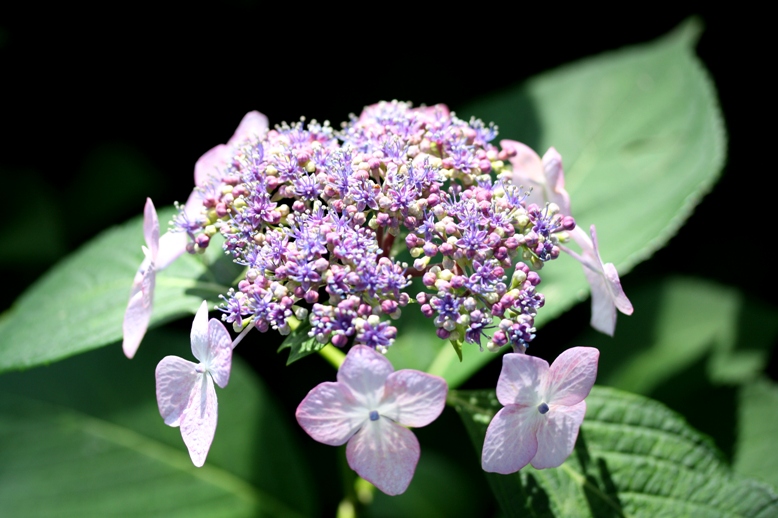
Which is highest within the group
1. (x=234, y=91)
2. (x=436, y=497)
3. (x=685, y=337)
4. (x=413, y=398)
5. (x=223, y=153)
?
(x=223, y=153)

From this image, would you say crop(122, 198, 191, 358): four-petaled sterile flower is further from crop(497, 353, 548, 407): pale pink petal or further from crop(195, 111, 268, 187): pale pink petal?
crop(497, 353, 548, 407): pale pink petal

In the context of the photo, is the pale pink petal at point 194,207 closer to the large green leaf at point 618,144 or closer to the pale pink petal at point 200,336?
the pale pink petal at point 200,336

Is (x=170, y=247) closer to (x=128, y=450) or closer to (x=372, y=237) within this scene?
(x=372, y=237)

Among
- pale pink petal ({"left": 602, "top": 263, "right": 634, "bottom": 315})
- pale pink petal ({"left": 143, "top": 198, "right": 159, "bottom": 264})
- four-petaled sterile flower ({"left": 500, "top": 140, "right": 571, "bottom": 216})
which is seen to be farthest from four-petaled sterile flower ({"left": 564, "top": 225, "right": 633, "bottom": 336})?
pale pink petal ({"left": 143, "top": 198, "right": 159, "bottom": 264})

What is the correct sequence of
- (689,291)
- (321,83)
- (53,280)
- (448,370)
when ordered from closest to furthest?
(448,370) < (53,280) < (689,291) < (321,83)

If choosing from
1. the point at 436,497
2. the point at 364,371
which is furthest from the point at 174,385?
the point at 436,497

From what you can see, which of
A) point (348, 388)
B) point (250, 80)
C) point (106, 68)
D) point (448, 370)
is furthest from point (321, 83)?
point (348, 388)

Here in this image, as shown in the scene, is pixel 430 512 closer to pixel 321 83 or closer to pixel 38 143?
pixel 321 83
